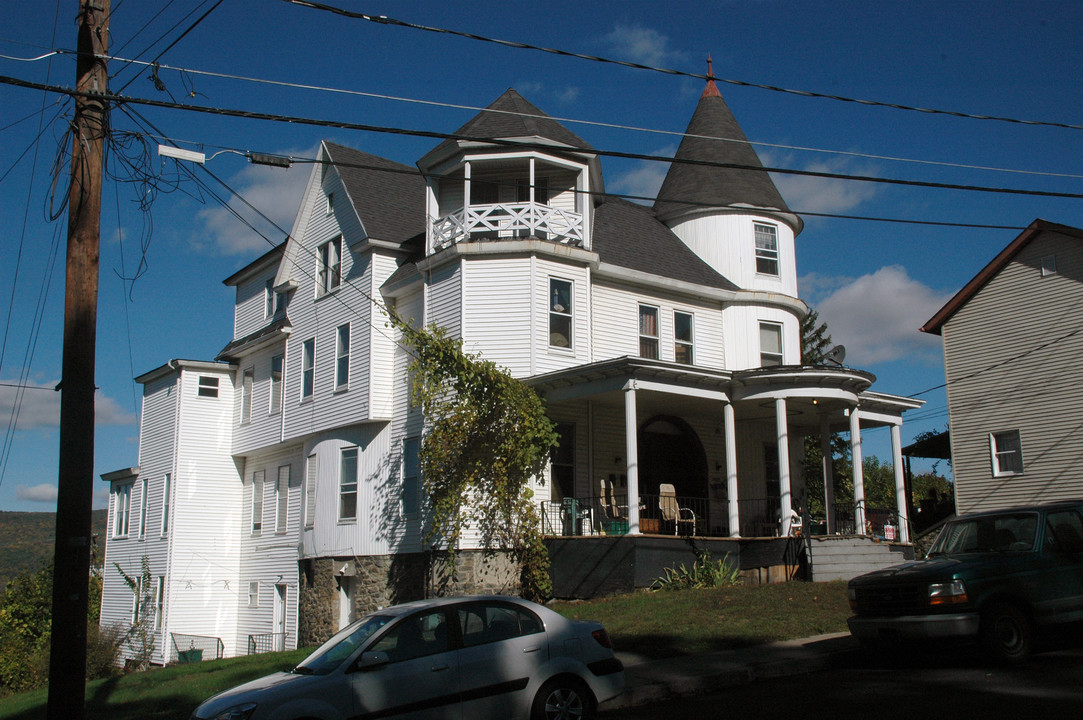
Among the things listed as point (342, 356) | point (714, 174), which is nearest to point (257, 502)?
point (342, 356)

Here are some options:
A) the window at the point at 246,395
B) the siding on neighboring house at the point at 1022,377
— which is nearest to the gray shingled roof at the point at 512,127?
the window at the point at 246,395

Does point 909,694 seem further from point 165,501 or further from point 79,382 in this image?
point 165,501

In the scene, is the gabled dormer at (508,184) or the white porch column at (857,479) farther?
the gabled dormer at (508,184)

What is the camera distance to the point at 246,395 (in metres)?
30.2

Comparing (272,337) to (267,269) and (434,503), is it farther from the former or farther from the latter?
(434,503)

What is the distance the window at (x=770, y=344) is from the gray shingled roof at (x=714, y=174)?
11.1 feet

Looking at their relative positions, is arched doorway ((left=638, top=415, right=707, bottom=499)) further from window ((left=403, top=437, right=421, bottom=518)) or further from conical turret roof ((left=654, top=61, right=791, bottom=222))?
conical turret roof ((left=654, top=61, right=791, bottom=222))

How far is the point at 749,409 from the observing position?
2314 cm

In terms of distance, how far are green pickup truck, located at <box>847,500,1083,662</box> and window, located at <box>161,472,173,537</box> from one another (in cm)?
2433

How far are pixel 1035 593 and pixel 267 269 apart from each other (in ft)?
83.3

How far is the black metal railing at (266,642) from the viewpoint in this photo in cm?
2595

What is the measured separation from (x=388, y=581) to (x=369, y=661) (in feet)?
45.0

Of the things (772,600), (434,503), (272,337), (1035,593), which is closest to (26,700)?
(434,503)

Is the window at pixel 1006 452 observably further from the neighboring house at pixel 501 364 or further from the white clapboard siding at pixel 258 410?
the white clapboard siding at pixel 258 410
